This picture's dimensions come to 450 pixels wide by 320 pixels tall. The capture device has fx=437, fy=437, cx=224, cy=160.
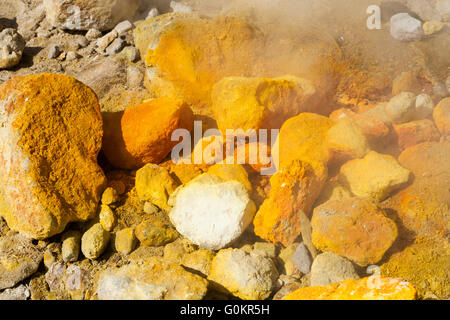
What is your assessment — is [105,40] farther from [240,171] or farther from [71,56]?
[240,171]

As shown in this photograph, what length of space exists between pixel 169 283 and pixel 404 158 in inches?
65.1

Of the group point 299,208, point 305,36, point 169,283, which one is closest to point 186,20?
point 305,36

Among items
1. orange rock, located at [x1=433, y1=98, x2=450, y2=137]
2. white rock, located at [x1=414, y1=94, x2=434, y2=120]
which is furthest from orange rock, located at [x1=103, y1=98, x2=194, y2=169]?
orange rock, located at [x1=433, y1=98, x2=450, y2=137]

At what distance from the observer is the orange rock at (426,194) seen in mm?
2496

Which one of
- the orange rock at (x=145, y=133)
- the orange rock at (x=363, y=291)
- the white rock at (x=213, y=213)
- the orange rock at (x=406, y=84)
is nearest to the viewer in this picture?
the orange rock at (x=363, y=291)

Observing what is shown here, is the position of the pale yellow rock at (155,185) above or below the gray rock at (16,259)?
above

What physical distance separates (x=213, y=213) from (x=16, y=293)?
115cm

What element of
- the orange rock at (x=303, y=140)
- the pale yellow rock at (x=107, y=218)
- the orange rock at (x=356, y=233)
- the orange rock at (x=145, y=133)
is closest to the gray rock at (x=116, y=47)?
the orange rock at (x=145, y=133)

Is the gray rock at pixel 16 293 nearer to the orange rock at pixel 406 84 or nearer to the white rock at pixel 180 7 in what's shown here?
the white rock at pixel 180 7

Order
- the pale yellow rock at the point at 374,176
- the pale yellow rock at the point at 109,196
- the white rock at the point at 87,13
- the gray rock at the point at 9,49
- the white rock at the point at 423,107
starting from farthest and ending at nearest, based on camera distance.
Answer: the white rock at the point at 87,13, the gray rock at the point at 9,49, the white rock at the point at 423,107, the pale yellow rock at the point at 109,196, the pale yellow rock at the point at 374,176

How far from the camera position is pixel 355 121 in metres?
2.83

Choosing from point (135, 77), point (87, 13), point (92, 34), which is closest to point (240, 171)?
point (135, 77)

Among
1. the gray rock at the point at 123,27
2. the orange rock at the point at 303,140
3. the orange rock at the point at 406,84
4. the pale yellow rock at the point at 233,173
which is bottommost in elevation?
the pale yellow rock at the point at 233,173

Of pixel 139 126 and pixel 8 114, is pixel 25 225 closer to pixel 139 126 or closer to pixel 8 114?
pixel 8 114
